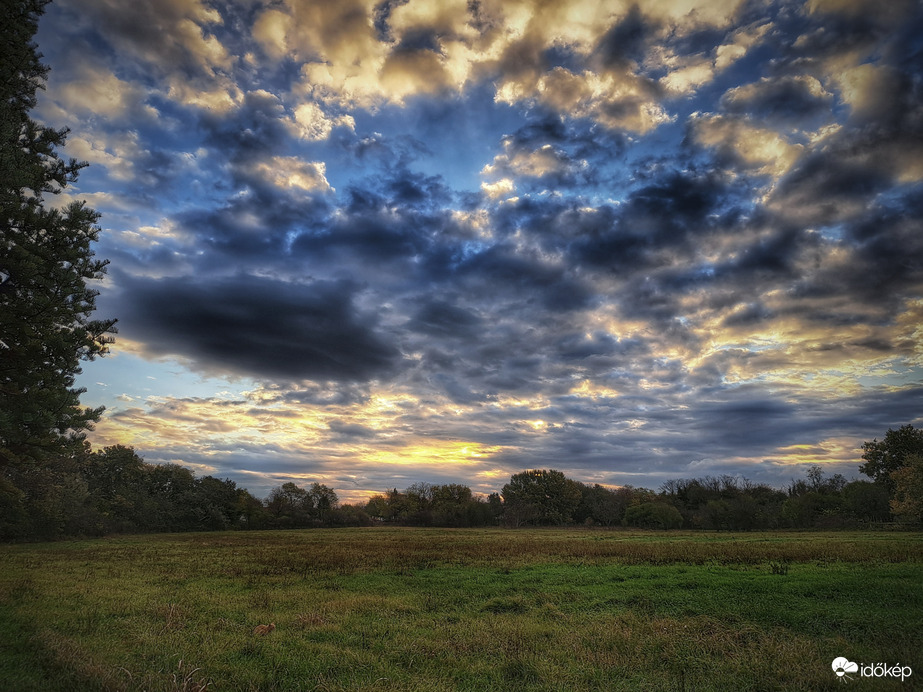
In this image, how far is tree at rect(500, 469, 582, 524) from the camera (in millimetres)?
117562

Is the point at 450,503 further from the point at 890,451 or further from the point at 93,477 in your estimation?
the point at 890,451

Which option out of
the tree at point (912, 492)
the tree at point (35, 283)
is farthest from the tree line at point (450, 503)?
the tree at point (35, 283)

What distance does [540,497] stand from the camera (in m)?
124

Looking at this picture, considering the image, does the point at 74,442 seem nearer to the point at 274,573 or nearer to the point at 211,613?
the point at 211,613

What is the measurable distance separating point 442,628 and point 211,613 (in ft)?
26.8

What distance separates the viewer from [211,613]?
1522 centimetres

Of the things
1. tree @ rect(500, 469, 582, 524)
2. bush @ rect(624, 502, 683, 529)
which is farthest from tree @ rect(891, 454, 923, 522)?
tree @ rect(500, 469, 582, 524)

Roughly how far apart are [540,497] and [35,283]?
4825 inches

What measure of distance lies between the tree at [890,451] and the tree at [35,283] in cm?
10797

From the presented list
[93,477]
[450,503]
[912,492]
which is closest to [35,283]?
[912,492]

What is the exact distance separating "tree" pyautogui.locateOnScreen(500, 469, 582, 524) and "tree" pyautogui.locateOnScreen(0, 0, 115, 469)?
11006 centimetres

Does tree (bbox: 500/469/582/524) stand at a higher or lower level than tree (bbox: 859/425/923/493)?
lower

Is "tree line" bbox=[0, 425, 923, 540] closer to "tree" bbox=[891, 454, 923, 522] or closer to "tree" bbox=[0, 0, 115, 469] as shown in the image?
"tree" bbox=[891, 454, 923, 522]

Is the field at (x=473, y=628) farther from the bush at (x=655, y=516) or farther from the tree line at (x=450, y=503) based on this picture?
the bush at (x=655, y=516)
